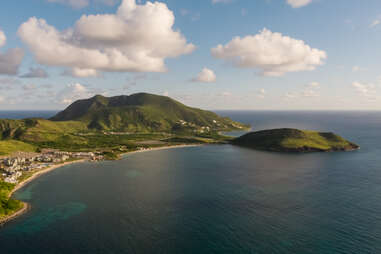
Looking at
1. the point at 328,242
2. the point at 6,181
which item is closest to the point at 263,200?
the point at 328,242

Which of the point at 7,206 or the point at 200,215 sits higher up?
the point at 7,206

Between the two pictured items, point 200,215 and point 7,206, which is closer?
point 200,215

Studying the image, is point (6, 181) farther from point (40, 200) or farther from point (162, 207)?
point (162, 207)

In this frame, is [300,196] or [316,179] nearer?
[300,196]

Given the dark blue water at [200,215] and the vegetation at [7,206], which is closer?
the dark blue water at [200,215]

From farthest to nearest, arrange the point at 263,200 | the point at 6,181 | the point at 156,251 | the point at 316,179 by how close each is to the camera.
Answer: the point at 316,179 → the point at 6,181 → the point at 263,200 → the point at 156,251

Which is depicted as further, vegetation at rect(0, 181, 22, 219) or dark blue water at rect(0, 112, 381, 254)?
vegetation at rect(0, 181, 22, 219)

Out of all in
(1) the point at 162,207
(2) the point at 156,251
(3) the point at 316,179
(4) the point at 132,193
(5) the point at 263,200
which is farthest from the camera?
(3) the point at 316,179
